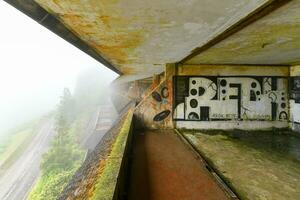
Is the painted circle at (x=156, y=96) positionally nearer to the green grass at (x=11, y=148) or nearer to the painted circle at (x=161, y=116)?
the painted circle at (x=161, y=116)

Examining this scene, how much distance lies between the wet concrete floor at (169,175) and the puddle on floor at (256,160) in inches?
14.1

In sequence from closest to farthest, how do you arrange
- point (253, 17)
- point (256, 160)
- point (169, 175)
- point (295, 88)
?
point (253, 17), point (169, 175), point (256, 160), point (295, 88)

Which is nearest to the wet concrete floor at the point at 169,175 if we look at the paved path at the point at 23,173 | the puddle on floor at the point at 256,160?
the puddle on floor at the point at 256,160

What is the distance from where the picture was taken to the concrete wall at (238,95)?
7676 mm

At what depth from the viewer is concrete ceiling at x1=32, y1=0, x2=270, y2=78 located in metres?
2.18

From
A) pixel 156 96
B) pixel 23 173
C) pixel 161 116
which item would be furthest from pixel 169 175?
pixel 23 173

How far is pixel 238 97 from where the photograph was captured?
7699mm

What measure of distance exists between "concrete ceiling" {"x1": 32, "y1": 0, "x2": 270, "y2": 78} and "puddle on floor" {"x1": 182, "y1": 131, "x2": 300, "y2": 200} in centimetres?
223

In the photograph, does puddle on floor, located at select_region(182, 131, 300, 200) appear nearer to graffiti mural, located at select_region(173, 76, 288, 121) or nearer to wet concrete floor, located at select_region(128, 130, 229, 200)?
wet concrete floor, located at select_region(128, 130, 229, 200)

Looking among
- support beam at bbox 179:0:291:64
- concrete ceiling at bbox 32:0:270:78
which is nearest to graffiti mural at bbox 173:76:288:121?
concrete ceiling at bbox 32:0:270:78

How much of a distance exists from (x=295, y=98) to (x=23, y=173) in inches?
1310

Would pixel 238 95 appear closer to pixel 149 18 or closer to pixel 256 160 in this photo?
pixel 256 160

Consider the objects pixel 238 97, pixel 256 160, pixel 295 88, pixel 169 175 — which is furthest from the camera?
pixel 238 97

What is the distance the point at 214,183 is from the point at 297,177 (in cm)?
141
